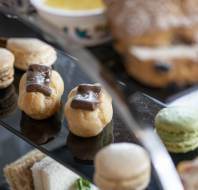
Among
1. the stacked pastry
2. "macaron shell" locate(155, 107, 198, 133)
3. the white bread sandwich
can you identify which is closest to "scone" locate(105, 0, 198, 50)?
the stacked pastry

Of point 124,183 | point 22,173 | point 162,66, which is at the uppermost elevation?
point 162,66

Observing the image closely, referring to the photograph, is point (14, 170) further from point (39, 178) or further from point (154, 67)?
point (154, 67)

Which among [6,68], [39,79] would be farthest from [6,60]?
[39,79]

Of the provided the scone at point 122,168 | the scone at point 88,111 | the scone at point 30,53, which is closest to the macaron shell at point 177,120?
the scone at point 88,111

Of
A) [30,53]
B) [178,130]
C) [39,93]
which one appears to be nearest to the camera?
[178,130]

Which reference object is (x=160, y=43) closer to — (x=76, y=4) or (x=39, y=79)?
(x=76, y=4)

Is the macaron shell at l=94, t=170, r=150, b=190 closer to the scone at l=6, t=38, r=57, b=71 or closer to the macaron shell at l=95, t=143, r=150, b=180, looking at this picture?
the macaron shell at l=95, t=143, r=150, b=180
